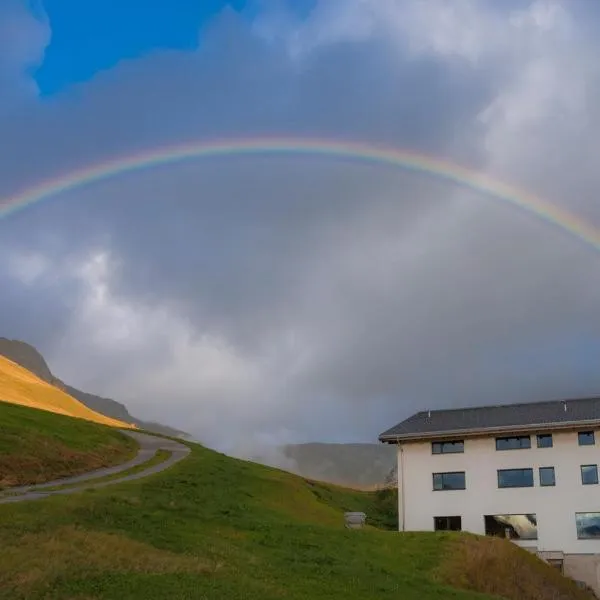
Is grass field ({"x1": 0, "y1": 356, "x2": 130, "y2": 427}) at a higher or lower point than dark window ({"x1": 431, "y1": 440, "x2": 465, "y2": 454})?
higher

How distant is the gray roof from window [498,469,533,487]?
343 centimetres

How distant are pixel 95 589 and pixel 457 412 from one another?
4841cm

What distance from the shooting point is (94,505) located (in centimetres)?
2977

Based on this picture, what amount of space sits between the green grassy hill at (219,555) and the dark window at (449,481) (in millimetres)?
14404

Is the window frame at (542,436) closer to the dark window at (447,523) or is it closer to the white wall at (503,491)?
the white wall at (503,491)

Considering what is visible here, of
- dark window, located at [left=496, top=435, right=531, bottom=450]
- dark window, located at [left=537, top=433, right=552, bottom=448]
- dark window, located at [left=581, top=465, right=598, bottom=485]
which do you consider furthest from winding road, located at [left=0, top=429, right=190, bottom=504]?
dark window, located at [left=581, top=465, right=598, bottom=485]

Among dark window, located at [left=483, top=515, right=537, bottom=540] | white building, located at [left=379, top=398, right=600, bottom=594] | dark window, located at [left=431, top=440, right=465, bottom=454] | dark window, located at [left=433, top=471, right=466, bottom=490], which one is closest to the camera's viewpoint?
white building, located at [left=379, top=398, right=600, bottom=594]

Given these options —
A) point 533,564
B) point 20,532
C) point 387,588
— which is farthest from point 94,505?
point 533,564

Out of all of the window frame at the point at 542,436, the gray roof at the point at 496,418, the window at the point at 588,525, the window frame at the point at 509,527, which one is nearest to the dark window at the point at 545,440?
the window frame at the point at 542,436

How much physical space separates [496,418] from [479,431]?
2.98 m

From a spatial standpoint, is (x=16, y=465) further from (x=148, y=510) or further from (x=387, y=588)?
(x=387, y=588)

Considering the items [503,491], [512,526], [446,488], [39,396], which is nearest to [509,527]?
[512,526]

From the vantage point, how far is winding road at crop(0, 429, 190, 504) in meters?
33.5

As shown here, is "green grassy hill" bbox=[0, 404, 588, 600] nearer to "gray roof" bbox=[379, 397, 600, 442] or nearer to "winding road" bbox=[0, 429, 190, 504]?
"winding road" bbox=[0, 429, 190, 504]
